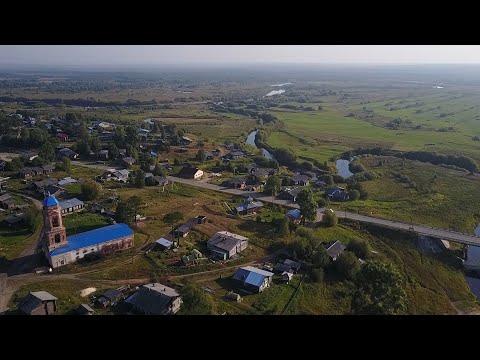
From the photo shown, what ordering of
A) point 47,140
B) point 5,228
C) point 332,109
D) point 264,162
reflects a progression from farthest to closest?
point 332,109, point 47,140, point 264,162, point 5,228

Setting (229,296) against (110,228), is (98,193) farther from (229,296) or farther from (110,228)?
(229,296)

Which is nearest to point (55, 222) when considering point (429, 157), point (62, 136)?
point (62, 136)

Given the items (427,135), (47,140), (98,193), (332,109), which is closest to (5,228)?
(98,193)

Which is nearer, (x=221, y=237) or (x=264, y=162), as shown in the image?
(x=221, y=237)

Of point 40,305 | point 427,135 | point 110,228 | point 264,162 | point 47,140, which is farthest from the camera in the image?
point 427,135

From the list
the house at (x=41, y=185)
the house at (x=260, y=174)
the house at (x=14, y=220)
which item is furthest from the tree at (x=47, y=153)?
the house at (x=260, y=174)

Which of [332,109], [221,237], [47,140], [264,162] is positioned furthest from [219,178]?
[332,109]

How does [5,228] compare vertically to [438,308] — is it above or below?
above
